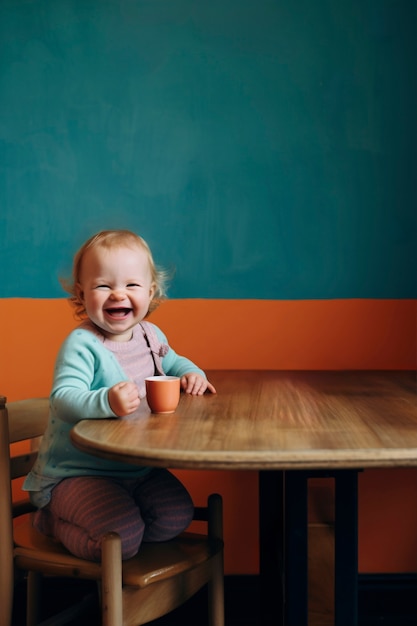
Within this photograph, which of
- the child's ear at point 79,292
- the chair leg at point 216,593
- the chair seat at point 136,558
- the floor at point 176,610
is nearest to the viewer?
the chair seat at point 136,558

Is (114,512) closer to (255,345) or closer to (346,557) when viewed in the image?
(346,557)

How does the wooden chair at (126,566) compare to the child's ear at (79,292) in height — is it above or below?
below

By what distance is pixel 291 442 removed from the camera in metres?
1.08

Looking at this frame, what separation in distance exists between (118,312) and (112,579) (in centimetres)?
62

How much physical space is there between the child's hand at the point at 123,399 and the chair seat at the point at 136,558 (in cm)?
35

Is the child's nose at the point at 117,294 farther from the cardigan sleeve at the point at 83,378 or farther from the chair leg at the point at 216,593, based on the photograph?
the chair leg at the point at 216,593

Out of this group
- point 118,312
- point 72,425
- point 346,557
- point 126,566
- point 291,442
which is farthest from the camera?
point 118,312

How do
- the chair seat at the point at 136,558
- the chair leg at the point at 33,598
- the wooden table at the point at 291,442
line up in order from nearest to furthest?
the wooden table at the point at 291,442 < the chair seat at the point at 136,558 < the chair leg at the point at 33,598

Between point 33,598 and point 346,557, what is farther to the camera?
point 33,598

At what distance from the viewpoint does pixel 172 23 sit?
2287 mm

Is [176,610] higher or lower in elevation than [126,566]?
lower

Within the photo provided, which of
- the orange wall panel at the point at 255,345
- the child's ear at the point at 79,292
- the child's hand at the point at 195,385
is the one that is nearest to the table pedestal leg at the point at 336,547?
the child's hand at the point at 195,385

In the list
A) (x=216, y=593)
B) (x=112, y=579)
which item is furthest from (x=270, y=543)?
(x=112, y=579)

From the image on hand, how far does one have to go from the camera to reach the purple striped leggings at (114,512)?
1406mm
